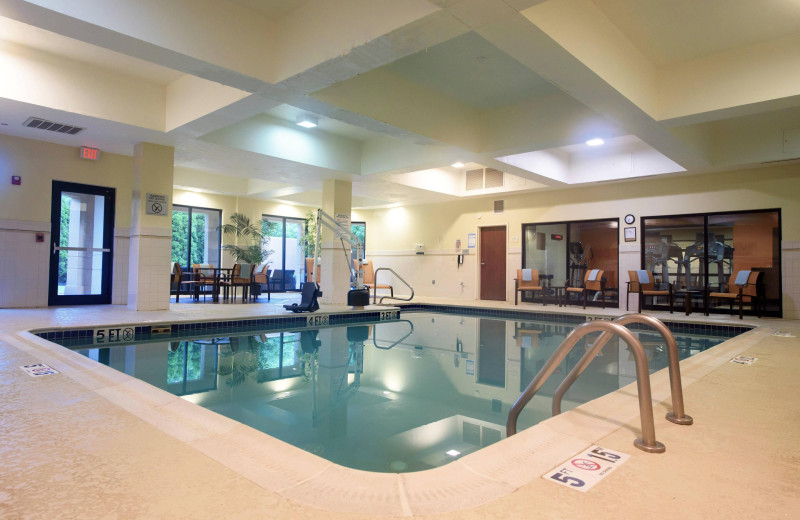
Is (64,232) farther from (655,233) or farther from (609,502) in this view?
(655,233)

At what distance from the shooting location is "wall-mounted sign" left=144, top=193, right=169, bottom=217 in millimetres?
6766

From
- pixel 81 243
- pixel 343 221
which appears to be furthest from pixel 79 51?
pixel 343 221

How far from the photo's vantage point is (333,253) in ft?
29.8

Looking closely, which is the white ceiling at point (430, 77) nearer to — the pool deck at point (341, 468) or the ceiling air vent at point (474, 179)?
the ceiling air vent at point (474, 179)

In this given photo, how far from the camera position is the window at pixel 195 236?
11.3m

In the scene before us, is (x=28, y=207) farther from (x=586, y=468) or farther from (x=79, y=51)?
(x=586, y=468)

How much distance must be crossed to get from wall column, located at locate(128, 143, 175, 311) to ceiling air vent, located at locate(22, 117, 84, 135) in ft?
2.72

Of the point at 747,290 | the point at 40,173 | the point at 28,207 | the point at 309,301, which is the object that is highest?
the point at 40,173

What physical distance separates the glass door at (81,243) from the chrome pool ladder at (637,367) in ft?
25.7

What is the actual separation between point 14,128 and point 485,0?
6.78 m

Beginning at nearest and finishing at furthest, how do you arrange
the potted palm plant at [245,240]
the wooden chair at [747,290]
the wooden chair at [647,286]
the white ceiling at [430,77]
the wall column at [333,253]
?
the white ceiling at [430,77] → the wooden chair at [747,290] → the wooden chair at [647,286] → the wall column at [333,253] → the potted palm plant at [245,240]

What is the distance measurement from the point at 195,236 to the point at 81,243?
402 centimetres

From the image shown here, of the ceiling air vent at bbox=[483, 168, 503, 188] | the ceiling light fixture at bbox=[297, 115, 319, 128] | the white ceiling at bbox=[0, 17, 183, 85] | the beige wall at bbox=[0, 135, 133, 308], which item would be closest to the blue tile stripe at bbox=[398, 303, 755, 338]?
the ceiling air vent at bbox=[483, 168, 503, 188]

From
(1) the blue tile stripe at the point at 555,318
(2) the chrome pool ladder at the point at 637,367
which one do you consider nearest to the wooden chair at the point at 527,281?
(1) the blue tile stripe at the point at 555,318
